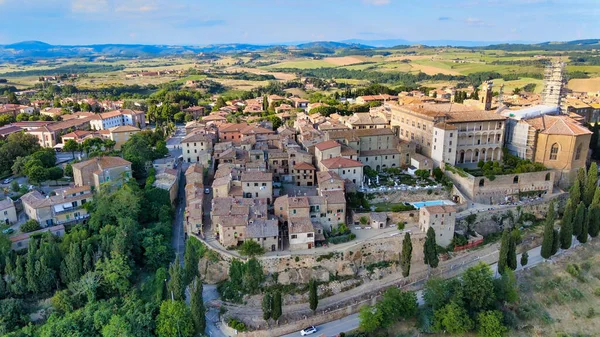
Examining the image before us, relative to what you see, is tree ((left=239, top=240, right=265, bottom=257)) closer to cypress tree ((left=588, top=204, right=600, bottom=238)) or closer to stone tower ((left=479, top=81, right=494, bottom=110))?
cypress tree ((left=588, top=204, right=600, bottom=238))

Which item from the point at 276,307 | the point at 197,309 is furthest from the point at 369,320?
the point at 197,309

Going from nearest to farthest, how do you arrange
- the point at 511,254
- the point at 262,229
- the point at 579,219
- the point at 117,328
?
the point at 117,328 < the point at 511,254 < the point at 262,229 < the point at 579,219

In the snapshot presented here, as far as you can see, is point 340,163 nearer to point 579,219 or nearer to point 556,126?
point 579,219

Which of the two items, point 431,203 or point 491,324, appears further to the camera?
point 431,203

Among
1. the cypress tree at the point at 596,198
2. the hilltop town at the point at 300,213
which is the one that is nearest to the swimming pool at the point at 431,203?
Answer: the hilltop town at the point at 300,213

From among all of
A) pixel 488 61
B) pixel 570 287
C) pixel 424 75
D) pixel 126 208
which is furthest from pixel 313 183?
pixel 488 61

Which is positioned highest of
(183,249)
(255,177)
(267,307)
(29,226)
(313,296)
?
(255,177)
